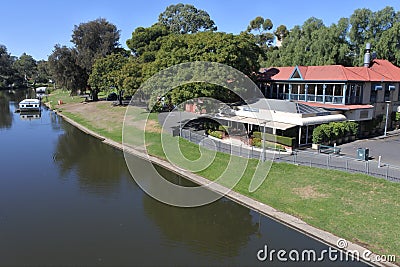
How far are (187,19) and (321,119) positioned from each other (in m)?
52.9

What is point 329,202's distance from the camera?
16328 millimetres

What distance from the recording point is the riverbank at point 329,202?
1362cm

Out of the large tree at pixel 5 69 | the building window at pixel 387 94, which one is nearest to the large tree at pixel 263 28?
the building window at pixel 387 94

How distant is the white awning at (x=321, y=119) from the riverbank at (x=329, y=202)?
5344mm

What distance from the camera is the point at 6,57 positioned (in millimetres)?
123688

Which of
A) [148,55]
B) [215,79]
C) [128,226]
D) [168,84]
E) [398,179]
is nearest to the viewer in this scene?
[128,226]

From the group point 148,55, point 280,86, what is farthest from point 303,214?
point 148,55

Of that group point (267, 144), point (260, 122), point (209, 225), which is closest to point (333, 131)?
point (267, 144)

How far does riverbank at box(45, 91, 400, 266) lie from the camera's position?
1362 cm

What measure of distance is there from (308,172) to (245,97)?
→ 13269mm

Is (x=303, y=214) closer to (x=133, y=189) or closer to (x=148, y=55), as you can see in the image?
(x=133, y=189)

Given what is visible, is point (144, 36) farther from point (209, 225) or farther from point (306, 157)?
point (209, 225)

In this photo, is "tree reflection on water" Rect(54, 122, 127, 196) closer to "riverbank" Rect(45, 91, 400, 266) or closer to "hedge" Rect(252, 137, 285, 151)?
"riverbank" Rect(45, 91, 400, 266)

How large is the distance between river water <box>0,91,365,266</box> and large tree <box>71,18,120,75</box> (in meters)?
39.3
